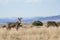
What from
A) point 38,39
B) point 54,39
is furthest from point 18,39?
point 54,39

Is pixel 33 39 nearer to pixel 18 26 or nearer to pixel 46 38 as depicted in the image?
pixel 46 38

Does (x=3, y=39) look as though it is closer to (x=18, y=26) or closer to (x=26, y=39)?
(x=26, y=39)

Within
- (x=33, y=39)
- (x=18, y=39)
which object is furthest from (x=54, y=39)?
(x=18, y=39)

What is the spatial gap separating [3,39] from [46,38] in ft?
9.77

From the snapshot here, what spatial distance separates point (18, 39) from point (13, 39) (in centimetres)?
41

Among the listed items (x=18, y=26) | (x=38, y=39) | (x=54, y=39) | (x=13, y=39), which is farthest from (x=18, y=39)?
(x=18, y=26)

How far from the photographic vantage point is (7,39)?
1598 cm

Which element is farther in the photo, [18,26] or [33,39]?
[18,26]

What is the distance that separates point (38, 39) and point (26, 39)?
0.83m

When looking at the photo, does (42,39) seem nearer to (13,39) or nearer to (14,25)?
(13,39)

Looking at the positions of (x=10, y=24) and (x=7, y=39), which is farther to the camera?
(x=10, y=24)

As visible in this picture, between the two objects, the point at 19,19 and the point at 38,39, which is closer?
the point at 38,39

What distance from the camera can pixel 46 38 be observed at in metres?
16.3

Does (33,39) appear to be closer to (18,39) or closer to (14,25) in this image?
(18,39)
